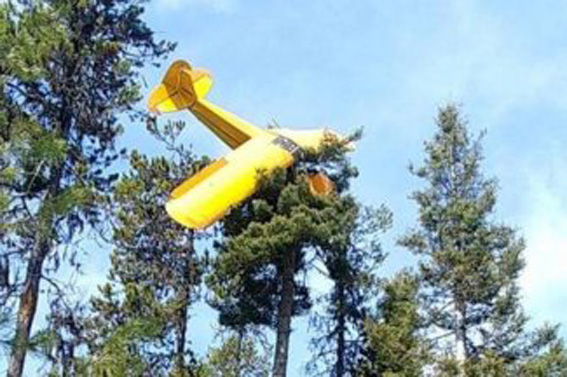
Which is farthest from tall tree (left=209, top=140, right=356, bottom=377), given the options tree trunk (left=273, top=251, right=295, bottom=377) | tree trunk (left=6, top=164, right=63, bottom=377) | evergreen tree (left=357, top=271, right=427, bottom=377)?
tree trunk (left=6, top=164, right=63, bottom=377)

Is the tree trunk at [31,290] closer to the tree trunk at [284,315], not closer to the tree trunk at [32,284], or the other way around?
the tree trunk at [32,284]

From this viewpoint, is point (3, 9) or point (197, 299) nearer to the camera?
point (3, 9)

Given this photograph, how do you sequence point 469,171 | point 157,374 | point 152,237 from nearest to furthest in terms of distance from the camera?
point 157,374, point 152,237, point 469,171

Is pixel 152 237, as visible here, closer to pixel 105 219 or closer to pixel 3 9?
pixel 105 219

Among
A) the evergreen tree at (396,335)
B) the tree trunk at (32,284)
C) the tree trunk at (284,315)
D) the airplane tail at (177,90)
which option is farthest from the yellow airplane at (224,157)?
the tree trunk at (32,284)

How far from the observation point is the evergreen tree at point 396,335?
20234 mm

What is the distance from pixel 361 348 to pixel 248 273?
9.86 feet

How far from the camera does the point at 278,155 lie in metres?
21.5

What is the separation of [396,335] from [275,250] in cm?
307

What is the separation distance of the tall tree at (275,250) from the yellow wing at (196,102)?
1.54 meters

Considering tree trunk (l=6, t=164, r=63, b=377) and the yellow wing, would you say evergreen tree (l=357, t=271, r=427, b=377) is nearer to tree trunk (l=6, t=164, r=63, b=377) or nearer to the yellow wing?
the yellow wing

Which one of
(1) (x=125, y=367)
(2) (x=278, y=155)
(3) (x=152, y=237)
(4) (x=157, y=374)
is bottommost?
(1) (x=125, y=367)

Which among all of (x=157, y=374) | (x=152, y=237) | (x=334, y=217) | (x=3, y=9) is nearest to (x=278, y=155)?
(x=334, y=217)

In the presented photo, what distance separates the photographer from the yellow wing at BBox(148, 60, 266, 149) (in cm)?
2156
